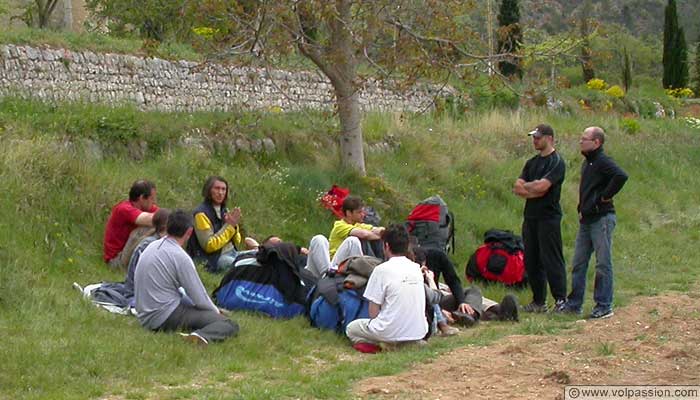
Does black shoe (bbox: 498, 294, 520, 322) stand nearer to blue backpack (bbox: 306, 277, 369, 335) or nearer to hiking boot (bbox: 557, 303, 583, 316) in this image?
hiking boot (bbox: 557, 303, 583, 316)

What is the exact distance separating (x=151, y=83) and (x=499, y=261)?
27.4ft

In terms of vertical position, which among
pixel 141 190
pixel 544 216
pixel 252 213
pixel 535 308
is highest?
pixel 141 190

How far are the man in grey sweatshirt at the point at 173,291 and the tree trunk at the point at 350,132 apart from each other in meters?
6.23

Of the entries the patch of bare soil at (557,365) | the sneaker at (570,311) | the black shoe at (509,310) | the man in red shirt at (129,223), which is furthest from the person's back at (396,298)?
the man in red shirt at (129,223)

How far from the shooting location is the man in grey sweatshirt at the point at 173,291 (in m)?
8.77

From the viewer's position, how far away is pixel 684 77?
43062 mm

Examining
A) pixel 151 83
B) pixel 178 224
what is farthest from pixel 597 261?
pixel 151 83

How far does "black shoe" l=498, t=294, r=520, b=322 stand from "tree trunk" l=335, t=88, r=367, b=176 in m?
4.94

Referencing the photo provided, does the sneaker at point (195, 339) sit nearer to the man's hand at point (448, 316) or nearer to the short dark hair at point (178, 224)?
the short dark hair at point (178, 224)

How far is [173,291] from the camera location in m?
8.87

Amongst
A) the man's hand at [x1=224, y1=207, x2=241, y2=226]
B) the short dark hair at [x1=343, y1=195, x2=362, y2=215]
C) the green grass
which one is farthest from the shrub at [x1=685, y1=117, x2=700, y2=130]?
the man's hand at [x1=224, y1=207, x2=241, y2=226]

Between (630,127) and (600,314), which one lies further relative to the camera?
(630,127)

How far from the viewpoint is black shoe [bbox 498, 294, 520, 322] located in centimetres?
1056

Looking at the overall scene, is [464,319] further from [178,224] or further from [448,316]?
[178,224]
